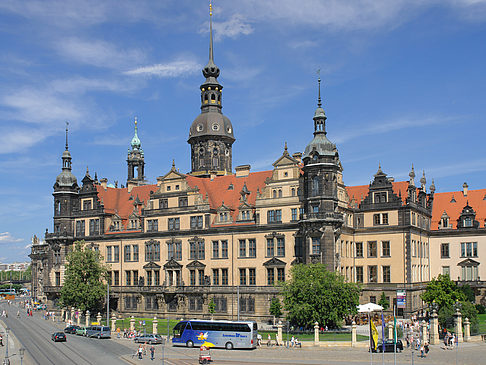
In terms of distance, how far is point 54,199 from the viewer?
105m

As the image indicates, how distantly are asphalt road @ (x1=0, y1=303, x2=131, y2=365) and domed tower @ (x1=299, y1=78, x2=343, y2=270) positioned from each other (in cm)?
2695

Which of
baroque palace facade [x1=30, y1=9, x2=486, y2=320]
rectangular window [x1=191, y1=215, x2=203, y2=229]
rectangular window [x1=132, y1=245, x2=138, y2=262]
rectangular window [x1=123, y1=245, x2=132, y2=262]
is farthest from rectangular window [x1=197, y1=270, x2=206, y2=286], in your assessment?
rectangular window [x1=123, y1=245, x2=132, y2=262]

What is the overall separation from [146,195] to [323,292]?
42.7 metres

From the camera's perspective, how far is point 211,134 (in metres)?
107

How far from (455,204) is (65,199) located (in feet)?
209

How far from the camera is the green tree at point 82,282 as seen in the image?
3514 inches

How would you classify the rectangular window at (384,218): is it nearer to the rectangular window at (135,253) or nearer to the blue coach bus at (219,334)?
the blue coach bus at (219,334)

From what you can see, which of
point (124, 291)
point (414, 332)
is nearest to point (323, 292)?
point (414, 332)

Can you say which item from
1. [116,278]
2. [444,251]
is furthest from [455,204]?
[116,278]

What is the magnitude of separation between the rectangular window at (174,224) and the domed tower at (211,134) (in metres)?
15.1

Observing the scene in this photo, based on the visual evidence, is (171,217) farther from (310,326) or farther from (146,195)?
(310,326)

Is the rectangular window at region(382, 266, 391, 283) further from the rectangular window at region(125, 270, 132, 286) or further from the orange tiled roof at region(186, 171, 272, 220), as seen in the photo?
the rectangular window at region(125, 270, 132, 286)

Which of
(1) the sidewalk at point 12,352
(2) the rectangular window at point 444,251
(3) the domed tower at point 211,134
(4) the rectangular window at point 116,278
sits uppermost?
(3) the domed tower at point 211,134

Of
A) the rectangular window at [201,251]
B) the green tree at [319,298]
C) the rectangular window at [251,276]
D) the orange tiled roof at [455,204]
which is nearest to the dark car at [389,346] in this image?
the green tree at [319,298]
